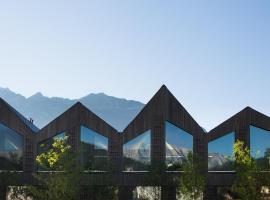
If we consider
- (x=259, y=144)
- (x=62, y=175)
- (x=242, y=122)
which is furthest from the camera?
(x=242, y=122)

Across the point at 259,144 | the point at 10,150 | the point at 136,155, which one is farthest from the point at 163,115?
the point at 10,150

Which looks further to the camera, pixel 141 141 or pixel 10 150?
pixel 141 141

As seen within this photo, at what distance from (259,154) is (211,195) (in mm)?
7179

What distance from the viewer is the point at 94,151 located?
56594 mm

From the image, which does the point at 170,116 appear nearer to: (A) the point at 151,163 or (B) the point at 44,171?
(A) the point at 151,163

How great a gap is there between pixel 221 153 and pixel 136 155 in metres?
9.75

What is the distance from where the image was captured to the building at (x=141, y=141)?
56.6 meters

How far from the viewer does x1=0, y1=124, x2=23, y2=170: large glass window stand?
57.2 meters

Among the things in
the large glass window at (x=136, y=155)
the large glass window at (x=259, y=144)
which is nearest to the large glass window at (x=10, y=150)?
the large glass window at (x=136, y=155)

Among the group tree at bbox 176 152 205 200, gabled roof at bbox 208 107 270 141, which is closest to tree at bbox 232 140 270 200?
tree at bbox 176 152 205 200

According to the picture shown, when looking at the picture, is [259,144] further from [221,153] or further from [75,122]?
[75,122]

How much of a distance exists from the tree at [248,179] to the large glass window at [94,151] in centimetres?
1544

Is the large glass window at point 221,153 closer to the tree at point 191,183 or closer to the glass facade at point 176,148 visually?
the glass facade at point 176,148

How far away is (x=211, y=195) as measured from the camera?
185 ft
